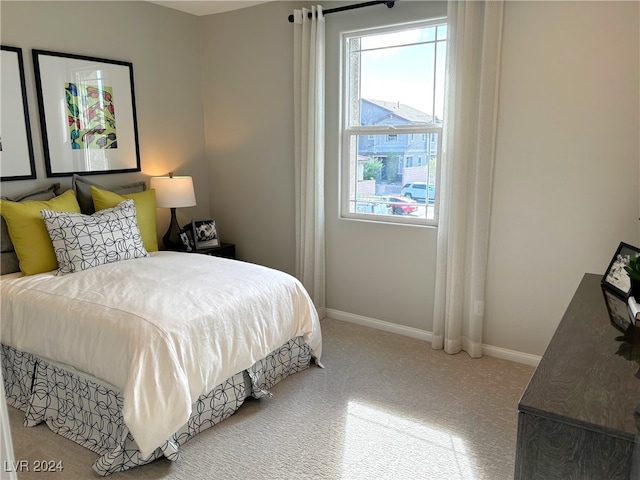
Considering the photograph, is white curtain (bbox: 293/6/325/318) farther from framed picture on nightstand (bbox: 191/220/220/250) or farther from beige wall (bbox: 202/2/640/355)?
framed picture on nightstand (bbox: 191/220/220/250)

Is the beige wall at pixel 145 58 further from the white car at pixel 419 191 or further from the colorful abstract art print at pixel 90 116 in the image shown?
the white car at pixel 419 191

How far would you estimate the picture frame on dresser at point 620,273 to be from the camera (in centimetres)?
203

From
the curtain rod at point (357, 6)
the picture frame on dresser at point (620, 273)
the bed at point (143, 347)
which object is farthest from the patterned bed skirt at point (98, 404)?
the curtain rod at point (357, 6)

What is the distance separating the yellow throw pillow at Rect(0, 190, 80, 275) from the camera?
279 centimetres

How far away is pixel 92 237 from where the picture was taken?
2.87 m

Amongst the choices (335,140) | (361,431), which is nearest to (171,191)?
(335,140)

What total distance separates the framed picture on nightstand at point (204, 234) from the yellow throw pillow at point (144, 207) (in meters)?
0.38

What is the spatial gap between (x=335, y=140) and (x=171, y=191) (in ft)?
4.42

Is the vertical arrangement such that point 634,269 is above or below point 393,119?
below

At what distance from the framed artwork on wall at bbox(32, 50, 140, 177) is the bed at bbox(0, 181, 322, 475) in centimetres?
93

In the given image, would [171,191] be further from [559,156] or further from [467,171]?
[559,156]

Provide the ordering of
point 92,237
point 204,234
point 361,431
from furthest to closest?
1. point 204,234
2. point 92,237
3. point 361,431

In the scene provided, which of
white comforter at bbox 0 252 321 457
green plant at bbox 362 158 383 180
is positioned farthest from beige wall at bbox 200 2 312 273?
white comforter at bbox 0 252 321 457

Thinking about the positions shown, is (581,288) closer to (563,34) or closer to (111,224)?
(563,34)
